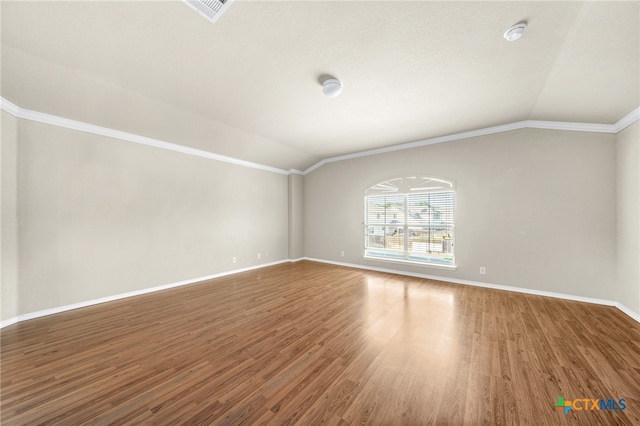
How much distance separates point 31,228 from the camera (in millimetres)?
2920

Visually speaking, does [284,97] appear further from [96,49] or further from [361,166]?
[361,166]

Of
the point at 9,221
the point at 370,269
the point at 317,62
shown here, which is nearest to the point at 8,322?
the point at 9,221

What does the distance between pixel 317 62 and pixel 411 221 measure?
3923mm

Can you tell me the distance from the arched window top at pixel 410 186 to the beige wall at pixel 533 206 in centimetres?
15

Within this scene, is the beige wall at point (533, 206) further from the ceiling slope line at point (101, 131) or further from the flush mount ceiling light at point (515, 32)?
the ceiling slope line at point (101, 131)

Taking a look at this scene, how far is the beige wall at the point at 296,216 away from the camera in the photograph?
22.0ft

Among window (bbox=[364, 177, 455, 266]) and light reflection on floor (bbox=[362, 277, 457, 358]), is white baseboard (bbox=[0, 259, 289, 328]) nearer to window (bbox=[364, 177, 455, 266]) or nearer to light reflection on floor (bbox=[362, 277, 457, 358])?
light reflection on floor (bbox=[362, 277, 457, 358])

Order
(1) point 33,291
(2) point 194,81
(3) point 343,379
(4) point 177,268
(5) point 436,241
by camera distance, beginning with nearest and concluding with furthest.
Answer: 1. (3) point 343,379
2. (2) point 194,81
3. (1) point 33,291
4. (4) point 177,268
5. (5) point 436,241

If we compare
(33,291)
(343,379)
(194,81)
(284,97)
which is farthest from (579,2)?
(33,291)

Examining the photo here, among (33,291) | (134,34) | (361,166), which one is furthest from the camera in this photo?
(361,166)

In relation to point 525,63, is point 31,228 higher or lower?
lower

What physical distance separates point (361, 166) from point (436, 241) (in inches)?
102

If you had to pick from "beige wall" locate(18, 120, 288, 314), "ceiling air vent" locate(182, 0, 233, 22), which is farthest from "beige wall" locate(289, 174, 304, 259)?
"ceiling air vent" locate(182, 0, 233, 22)

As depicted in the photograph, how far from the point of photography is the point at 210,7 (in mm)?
1781
